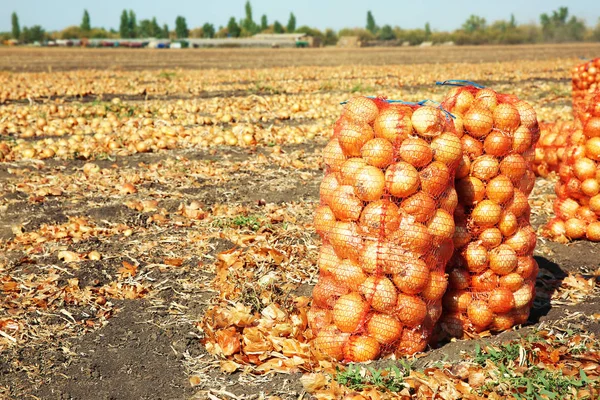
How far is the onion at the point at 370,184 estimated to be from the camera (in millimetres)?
3141

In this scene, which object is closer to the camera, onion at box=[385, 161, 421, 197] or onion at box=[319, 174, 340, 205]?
onion at box=[385, 161, 421, 197]

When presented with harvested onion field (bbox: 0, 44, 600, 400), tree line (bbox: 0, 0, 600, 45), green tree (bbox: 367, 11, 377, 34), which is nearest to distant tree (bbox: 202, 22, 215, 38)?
tree line (bbox: 0, 0, 600, 45)

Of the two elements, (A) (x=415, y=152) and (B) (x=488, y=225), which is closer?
(A) (x=415, y=152)

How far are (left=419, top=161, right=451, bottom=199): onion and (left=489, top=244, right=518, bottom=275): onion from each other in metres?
0.64

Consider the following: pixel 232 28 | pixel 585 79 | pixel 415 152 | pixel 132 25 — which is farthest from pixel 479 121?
pixel 132 25

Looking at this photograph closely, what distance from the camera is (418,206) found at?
3.16m

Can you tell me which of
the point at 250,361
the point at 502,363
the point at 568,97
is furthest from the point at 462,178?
the point at 568,97

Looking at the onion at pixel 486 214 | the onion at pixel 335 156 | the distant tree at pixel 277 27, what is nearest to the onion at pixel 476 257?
the onion at pixel 486 214

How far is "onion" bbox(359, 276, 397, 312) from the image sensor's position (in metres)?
3.12

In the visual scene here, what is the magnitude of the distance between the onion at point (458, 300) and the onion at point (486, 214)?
426 millimetres

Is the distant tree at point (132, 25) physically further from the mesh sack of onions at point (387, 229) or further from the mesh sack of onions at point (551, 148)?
the mesh sack of onions at point (387, 229)

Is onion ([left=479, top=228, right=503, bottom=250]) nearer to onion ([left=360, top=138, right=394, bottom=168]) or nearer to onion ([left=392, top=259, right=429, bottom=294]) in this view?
onion ([left=392, top=259, right=429, bottom=294])

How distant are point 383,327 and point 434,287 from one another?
1.17ft

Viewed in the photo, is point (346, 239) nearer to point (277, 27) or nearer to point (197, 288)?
point (197, 288)
